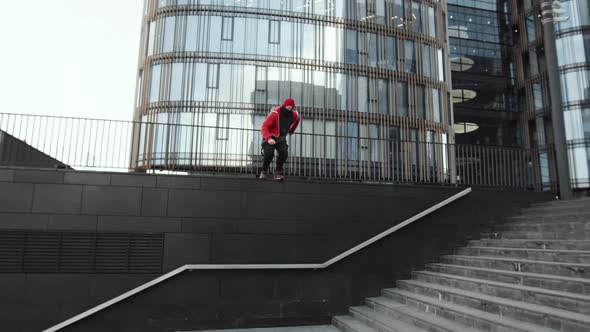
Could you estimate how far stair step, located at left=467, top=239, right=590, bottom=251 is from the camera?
21.7ft

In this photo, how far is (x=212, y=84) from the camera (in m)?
22.8

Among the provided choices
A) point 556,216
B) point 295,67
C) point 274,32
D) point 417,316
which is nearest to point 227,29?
point 274,32

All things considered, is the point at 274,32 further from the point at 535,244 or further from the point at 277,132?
the point at 535,244

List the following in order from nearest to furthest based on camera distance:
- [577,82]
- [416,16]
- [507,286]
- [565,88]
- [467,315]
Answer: [467,315] < [507,286] < [416,16] < [577,82] < [565,88]

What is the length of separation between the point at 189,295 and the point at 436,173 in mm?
6769

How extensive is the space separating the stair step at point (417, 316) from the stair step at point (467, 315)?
0.08 m

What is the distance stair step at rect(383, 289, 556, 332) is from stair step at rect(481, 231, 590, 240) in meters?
2.65

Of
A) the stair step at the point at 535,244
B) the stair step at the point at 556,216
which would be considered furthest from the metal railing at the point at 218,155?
the stair step at the point at 535,244

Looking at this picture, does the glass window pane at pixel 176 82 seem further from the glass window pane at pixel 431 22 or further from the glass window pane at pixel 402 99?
the glass window pane at pixel 431 22

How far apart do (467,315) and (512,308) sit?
24.4 inches

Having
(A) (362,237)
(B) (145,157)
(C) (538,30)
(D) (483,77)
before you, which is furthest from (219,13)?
(C) (538,30)

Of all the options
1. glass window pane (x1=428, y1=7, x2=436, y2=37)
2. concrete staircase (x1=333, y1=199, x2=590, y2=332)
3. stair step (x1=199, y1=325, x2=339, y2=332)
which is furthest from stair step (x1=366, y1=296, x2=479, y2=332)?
glass window pane (x1=428, y1=7, x2=436, y2=37)

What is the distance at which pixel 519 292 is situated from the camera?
5820mm

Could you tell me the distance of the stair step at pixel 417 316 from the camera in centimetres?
571
